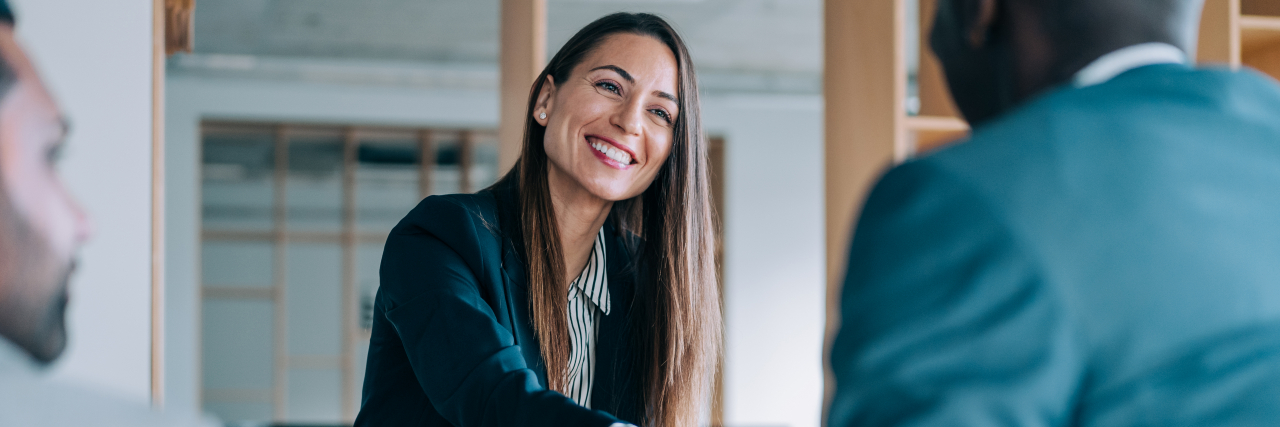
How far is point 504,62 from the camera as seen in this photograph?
10.0 feet

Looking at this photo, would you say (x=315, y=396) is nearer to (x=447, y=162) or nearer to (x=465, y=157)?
(x=447, y=162)

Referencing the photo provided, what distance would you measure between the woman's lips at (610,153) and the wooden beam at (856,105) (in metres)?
1.36

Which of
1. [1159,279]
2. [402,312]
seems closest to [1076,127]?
[1159,279]

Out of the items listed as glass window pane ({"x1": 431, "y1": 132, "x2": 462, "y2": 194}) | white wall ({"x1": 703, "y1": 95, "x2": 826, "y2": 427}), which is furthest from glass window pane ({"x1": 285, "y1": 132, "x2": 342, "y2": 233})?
white wall ({"x1": 703, "y1": 95, "x2": 826, "y2": 427})

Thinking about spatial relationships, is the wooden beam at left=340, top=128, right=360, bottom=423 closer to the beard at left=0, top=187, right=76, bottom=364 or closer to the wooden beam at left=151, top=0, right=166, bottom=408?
the wooden beam at left=151, top=0, right=166, bottom=408

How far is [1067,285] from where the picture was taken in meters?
0.48

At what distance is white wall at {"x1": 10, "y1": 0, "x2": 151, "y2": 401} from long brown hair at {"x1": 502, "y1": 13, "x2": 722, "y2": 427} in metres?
1.21

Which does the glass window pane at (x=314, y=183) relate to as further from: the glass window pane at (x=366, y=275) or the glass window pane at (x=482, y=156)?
the glass window pane at (x=482, y=156)

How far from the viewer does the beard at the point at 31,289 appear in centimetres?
187

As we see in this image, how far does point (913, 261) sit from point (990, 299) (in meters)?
0.04

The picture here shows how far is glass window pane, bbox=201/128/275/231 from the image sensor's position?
7.41 metres

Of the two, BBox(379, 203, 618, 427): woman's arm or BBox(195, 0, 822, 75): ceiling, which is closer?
BBox(379, 203, 618, 427): woman's arm

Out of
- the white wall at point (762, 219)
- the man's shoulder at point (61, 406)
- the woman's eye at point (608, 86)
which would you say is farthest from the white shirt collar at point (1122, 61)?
the white wall at point (762, 219)

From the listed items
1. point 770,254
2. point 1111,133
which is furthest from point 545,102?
point 770,254
